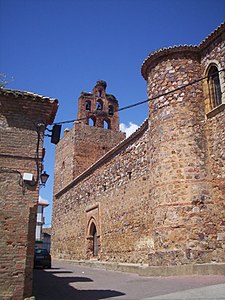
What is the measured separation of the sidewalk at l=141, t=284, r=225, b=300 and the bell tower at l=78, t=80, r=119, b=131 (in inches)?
869

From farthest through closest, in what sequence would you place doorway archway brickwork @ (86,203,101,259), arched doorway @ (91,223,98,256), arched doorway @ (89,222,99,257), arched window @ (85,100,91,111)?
arched window @ (85,100,91,111), arched doorway @ (89,222,99,257), arched doorway @ (91,223,98,256), doorway archway brickwork @ (86,203,101,259)

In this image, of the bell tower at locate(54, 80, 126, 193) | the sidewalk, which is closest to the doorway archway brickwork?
the bell tower at locate(54, 80, 126, 193)

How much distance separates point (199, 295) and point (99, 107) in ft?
79.0

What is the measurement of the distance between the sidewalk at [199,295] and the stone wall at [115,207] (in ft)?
18.0

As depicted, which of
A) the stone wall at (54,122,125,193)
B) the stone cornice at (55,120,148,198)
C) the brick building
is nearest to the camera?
the brick building

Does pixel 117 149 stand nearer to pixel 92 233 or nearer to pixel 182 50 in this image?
pixel 92 233

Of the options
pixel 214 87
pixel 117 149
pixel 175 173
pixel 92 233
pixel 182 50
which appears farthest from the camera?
pixel 92 233

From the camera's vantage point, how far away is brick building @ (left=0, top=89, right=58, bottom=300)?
19.8 feet

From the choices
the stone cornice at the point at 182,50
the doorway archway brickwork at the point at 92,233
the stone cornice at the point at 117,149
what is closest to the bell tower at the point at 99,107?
the stone cornice at the point at 117,149

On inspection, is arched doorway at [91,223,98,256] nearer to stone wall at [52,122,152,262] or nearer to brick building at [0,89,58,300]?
stone wall at [52,122,152,262]

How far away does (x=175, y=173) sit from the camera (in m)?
10.8

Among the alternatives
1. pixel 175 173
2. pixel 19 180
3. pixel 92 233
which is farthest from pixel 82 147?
pixel 19 180

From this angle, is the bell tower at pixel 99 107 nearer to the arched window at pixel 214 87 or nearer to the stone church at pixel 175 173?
the stone church at pixel 175 173

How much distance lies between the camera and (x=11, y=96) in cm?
705
